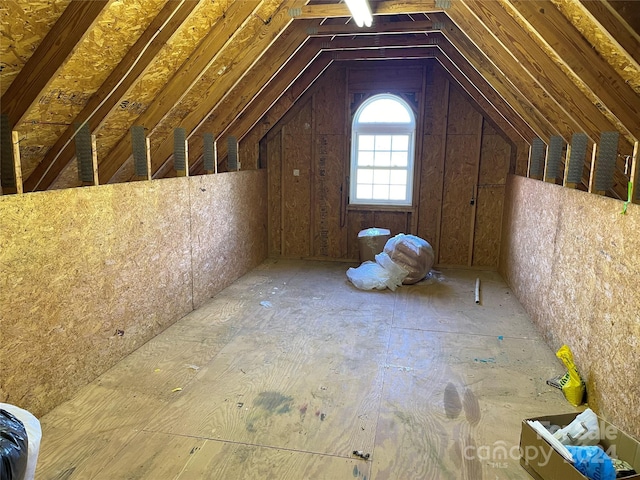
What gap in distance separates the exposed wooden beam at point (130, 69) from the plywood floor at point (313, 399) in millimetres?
1708

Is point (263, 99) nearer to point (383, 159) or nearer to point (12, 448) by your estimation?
point (383, 159)

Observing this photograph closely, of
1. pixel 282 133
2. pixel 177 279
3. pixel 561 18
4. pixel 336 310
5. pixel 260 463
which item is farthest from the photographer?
pixel 282 133

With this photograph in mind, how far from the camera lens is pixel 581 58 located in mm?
2662

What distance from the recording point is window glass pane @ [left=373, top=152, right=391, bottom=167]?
6289 millimetres

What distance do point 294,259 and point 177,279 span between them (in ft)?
8.98

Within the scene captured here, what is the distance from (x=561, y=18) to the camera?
2.59 meters

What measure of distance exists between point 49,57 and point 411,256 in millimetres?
4058

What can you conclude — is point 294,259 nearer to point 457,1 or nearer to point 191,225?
point 191,225

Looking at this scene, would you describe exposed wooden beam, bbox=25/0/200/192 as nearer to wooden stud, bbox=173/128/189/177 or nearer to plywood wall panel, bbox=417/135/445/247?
wooden stud, bbox=173/128/189/177

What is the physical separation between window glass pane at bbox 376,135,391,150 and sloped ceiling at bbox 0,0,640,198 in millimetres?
1568

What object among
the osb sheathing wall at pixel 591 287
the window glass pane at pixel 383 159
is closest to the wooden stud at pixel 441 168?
the window glass pane at pixel 383 159

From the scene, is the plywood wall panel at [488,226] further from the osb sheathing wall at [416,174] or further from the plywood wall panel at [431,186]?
the plywood wall panel at [431,186]

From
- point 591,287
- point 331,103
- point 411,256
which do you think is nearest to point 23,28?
point 591,287

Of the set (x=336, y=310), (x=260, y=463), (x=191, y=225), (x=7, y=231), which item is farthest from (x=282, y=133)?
(x=260, y=463)
